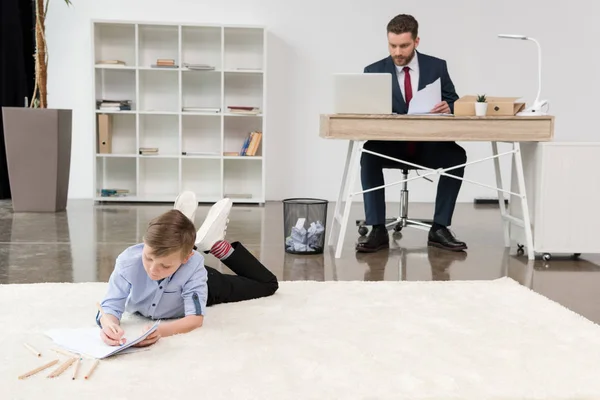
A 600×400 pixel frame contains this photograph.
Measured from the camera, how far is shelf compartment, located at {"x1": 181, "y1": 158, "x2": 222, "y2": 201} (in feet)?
19.9

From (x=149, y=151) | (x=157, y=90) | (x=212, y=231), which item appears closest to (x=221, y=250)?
(x=212, y=231)

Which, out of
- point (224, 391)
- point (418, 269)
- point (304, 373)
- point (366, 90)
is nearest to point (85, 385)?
point (224, 391)

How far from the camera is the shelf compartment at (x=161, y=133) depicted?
5980 mm

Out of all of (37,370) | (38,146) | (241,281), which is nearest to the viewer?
(37,370)

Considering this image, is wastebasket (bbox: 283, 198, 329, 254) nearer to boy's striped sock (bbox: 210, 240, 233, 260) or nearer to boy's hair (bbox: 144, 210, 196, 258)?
boy's striped sock (bbox: 210, 240, 233, 260)

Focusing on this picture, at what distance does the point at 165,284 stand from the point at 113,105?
3866 millimetres

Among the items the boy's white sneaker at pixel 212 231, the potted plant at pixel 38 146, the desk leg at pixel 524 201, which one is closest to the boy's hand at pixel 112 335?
the boy's white sneaker at pixel 212 231

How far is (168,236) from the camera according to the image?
196cm

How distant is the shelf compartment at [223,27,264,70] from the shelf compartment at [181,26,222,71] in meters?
0.08

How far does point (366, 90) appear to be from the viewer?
133 inches

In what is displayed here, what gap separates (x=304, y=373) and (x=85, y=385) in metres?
0.54

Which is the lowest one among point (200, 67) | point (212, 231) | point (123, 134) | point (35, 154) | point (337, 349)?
point (337, 349)

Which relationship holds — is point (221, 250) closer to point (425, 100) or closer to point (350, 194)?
point (350, 194)

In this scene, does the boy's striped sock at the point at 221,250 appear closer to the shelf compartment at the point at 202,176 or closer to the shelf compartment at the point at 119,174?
the shelf compartment at the point at 202,176
